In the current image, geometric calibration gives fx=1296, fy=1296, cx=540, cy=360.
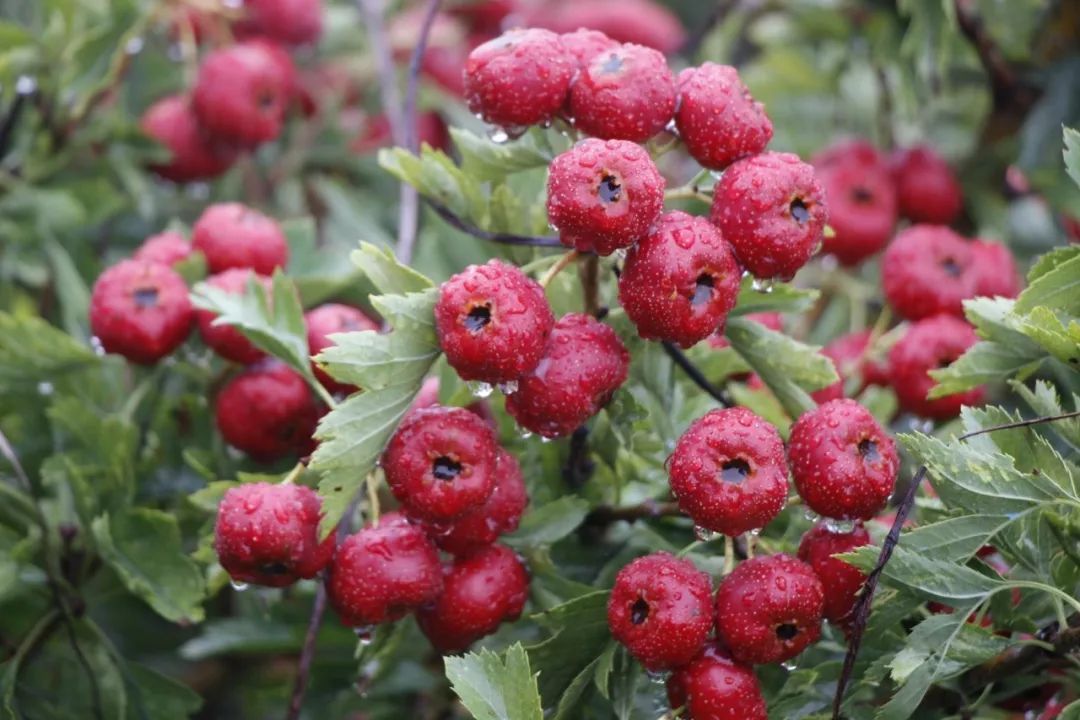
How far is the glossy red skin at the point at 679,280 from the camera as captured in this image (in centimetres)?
98

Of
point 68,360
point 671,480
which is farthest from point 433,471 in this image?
point 68,360

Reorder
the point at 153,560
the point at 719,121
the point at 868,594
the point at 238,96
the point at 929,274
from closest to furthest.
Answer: the point at 868,594
the point at 719,121
the point at 153,560
the point at 929,274
the point at 238,96

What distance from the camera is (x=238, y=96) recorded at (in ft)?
5.61

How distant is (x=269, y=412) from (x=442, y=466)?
29 centimetres

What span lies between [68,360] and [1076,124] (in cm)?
127

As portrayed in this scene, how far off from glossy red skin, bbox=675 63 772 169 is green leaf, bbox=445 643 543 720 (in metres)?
0.43

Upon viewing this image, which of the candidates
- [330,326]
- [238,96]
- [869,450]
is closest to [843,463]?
[869,450]

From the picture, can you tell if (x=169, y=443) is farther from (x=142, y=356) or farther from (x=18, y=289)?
(x=18, y=289)

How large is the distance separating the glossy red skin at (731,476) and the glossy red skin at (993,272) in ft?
2.00

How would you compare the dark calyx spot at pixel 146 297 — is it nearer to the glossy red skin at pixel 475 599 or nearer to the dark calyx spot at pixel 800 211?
the glossy red skin at pixel 475 599

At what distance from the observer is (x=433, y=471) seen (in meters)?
1.02

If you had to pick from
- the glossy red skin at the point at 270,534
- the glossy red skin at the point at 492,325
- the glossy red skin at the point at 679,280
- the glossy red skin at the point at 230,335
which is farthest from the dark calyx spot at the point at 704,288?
the glossy red skin at the point at 230,335

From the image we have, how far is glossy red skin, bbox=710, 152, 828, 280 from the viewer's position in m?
1.01

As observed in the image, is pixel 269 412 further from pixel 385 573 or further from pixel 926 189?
pixel 926 189
